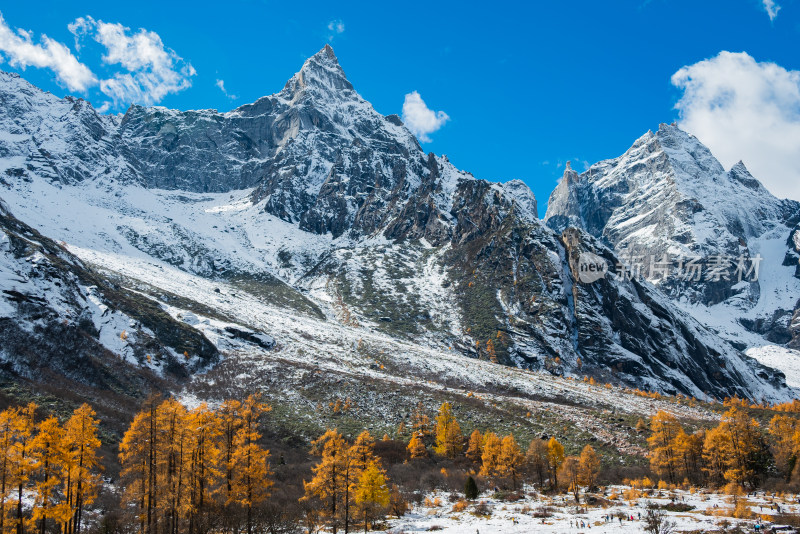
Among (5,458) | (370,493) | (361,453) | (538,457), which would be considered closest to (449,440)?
(538,457)

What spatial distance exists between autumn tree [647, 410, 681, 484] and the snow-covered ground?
31.3ft

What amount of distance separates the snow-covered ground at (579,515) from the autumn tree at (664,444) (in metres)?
9.53

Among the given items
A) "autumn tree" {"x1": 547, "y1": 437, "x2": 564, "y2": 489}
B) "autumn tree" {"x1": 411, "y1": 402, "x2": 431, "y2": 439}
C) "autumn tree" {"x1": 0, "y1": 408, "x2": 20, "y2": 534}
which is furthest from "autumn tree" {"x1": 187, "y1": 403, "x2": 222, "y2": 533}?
"autumn tree" {"x1": 411, "y1": 402, "x2": 431, "y2": 439}

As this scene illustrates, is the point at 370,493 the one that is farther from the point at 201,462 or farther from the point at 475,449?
the point at 475,449

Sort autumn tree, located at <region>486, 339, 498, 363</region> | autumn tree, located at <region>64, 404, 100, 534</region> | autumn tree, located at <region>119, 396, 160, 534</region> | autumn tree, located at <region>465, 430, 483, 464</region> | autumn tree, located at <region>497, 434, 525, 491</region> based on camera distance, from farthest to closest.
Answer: autumn tree, located at <region>486, 339, 498, 363</region>, autumn tree, located at <region>465, 430, 483, 464</region>, autumn tree, located at <region>497, 434, 525, 491</region>, autumn tree, located at <region>119, 396, 160, 534</region>, autumn tree, located at <region>64, 404, 100, 534</region>

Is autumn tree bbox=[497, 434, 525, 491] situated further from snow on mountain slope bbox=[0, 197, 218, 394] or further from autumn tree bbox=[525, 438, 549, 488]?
snow on mountain slope bbox=[0, 197, 218, 394]

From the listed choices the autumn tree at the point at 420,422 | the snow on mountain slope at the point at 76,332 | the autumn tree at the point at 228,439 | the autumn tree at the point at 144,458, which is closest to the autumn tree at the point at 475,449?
the autumn tree at the point at 420,422

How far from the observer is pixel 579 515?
111ft

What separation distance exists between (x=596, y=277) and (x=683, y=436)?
140641 mm

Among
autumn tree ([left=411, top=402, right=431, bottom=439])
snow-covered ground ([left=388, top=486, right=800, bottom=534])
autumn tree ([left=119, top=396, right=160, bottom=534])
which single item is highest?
autumn tree ([left=119, top=396, right=160, bottom=534])

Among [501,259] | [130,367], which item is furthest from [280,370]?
[501,259]

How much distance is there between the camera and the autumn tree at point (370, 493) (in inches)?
1305

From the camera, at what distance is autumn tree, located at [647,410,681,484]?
52.9m

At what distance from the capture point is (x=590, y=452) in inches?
1916
